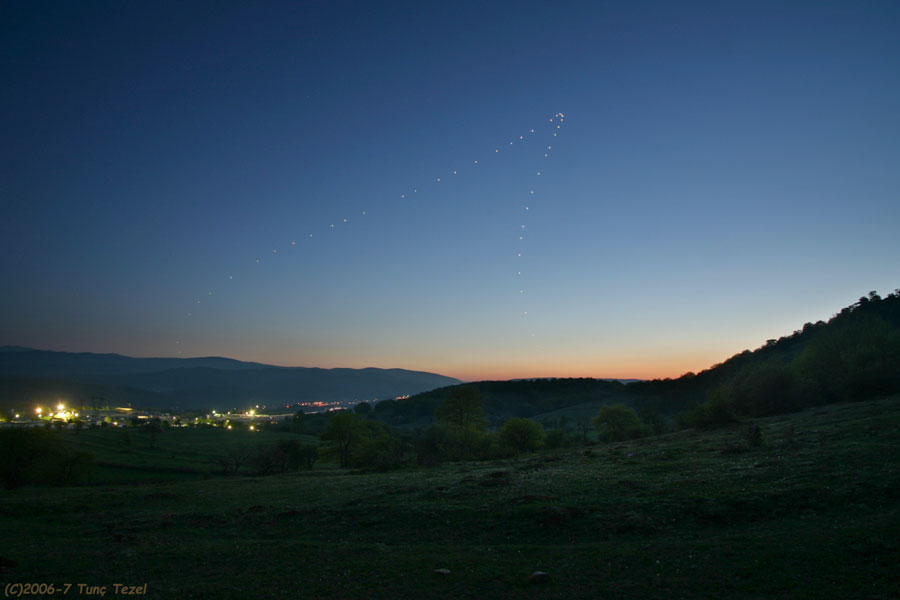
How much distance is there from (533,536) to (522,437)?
199 ft

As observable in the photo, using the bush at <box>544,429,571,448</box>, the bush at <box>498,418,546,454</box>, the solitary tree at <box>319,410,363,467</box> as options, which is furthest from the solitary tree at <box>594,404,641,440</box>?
the solitary tree at <box>319,410,363,467</box>

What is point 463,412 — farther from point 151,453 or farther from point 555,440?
point 151,453

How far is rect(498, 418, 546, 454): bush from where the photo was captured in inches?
3036

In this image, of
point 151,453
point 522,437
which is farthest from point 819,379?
point 151,453

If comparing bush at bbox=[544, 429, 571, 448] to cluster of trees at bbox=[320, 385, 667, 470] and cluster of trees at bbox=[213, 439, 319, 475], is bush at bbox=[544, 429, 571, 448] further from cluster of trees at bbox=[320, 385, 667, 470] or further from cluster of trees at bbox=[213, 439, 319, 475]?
cluster of trees at bbox=[213, 439, 319, 475]

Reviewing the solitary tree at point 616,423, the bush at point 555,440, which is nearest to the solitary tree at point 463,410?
the bush at point 555,440

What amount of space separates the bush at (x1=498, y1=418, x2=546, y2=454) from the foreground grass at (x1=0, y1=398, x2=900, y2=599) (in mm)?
44932

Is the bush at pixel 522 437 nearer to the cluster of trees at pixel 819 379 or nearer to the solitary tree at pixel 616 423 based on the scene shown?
the solitary tree at pixel 616 423

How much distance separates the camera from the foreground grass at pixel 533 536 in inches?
529

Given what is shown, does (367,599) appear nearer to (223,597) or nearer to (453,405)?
(223,597)

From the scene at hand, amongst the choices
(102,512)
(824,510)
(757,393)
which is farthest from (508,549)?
(757,393)

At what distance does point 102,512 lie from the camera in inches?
1218

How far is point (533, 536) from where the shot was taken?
758 inches

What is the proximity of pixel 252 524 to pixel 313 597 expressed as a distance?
1482cm
